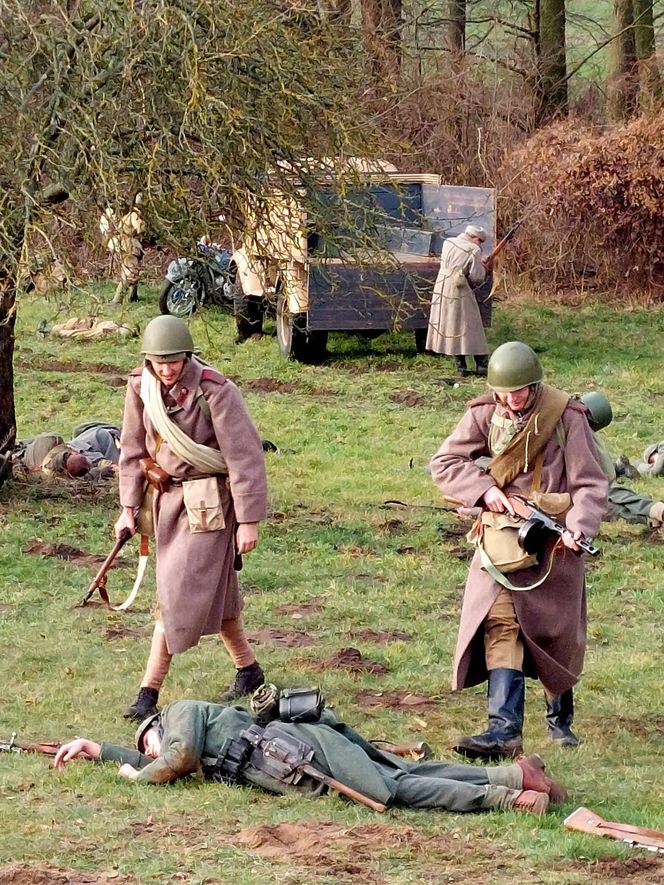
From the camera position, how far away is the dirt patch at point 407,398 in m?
17.3

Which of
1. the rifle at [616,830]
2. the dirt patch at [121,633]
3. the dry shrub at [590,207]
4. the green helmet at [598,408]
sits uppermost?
the dry shrub at [590,207]

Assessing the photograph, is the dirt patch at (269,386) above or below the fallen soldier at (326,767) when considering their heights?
above

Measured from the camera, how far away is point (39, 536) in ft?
36.8

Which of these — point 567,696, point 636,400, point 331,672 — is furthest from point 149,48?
point 636,400

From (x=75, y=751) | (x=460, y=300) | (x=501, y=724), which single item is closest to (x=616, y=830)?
(x=501, y=724)

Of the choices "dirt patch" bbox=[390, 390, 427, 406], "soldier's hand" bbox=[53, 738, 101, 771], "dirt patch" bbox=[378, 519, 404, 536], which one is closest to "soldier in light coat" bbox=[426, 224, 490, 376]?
"dirt patch" bbox=[390, 390, 427, 406]

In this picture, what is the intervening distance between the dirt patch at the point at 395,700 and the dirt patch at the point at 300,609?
1.66m

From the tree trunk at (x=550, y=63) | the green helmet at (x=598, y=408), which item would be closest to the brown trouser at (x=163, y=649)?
the green helmet at (x=598, y=408)

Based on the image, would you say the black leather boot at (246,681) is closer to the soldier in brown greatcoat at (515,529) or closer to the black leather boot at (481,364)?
the soldier in brown greatcoat at (515,529)

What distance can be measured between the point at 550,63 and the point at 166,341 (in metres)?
23.3

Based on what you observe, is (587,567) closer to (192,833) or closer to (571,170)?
(192,833)

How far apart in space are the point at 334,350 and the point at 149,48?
1068 cm

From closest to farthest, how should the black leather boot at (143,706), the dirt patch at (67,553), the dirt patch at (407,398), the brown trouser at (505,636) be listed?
the brown trouser at (505,636) → the black leather boot at (143,706) → the dirt patch at (67,553) → the dirt patch at (407,398)

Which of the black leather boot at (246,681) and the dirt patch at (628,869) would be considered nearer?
the dirt patch at (628,869)
